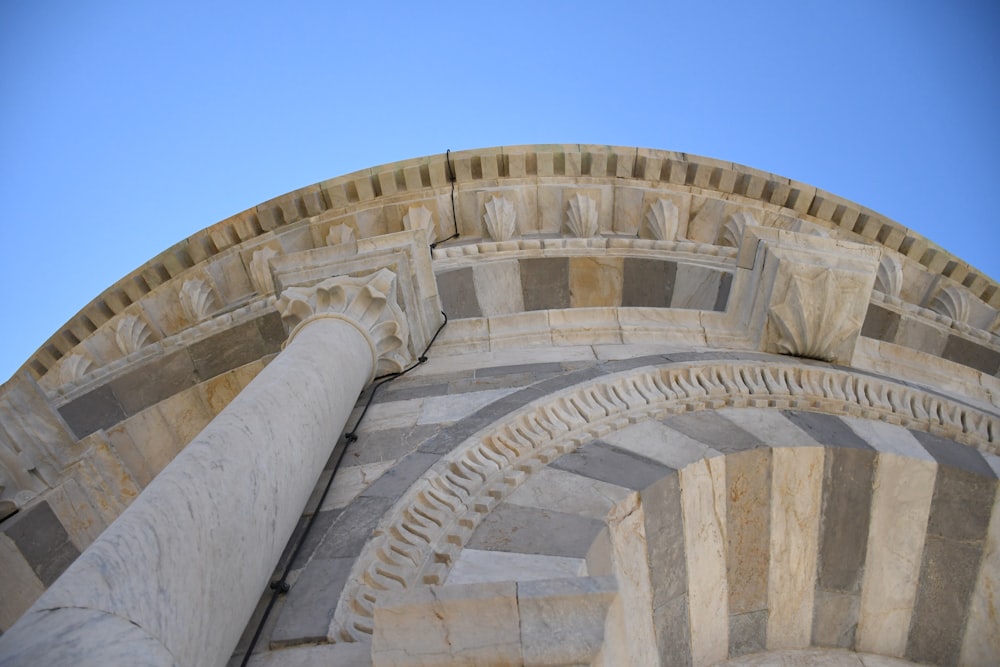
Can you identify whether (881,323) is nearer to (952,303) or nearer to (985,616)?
(952,303)

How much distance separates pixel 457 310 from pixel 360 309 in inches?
47.3

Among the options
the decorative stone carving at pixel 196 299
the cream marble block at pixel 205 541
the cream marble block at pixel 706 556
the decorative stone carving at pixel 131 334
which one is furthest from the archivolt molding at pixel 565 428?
the decorative stone carving at pixel 131 334

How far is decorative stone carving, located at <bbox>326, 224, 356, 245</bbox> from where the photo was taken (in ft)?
25.0

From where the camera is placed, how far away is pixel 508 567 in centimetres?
320

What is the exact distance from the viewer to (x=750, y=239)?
589cm

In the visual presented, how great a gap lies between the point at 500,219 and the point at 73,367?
13.2 ft

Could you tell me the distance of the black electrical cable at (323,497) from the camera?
3.14 meters

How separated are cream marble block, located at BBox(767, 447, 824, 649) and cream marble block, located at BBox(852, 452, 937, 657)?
0.98 ft

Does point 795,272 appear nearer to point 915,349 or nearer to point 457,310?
point 915,349

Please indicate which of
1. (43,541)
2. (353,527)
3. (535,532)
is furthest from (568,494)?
(43,541)

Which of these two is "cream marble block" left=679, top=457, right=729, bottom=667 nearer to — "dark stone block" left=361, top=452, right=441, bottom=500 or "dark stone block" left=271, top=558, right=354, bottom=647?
"dark stone block" left=361, top=452, right=441, bottom=500

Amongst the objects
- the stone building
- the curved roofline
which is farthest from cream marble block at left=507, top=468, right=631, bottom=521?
the curved roofline

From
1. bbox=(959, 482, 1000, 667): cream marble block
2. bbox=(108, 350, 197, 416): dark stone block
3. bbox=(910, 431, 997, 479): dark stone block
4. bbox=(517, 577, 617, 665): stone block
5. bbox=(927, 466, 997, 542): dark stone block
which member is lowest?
bbox=(959, 482, 1000, 667): cream marble block

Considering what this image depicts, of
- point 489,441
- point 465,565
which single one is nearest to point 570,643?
point 465,565
